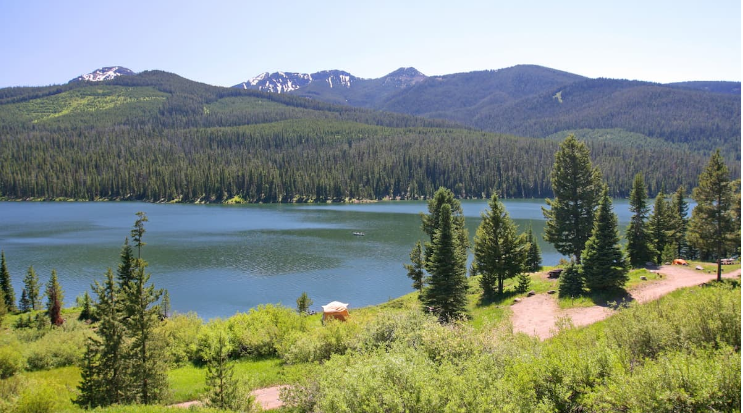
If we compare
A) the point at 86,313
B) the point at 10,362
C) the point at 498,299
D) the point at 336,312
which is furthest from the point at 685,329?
the point at 86,313

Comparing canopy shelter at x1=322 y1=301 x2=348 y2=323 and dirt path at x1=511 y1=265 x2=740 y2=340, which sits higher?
dirt path at x1=511 y1=265 x2=740 y2=340

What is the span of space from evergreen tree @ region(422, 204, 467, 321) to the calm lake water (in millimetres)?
16327

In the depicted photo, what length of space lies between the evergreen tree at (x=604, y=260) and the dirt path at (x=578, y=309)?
A: 54.8 inches

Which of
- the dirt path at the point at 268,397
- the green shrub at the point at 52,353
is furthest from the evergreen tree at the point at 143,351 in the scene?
the green shrub at the point at 52,353

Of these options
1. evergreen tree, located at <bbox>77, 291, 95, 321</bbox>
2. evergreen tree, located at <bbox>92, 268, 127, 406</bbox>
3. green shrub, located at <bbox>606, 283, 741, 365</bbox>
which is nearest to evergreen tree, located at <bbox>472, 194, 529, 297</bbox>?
green shrub, located at <bbox>606, 283, 741, 365</bbox>

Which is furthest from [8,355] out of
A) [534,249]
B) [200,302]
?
[534,249]

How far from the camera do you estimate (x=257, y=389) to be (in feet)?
67.4

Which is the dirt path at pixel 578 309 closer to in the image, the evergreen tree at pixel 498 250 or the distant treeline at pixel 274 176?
the evergreen tree at pixel 498 250

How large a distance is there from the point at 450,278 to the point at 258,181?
147453 millimetres

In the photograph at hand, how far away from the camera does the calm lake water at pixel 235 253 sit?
161 feet

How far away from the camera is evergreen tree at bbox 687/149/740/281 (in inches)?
1119

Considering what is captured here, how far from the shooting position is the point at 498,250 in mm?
34062

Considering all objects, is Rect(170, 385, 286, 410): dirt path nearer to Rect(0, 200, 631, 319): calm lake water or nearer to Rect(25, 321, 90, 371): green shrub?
Rect(25, 321, 90, 371): green shrub

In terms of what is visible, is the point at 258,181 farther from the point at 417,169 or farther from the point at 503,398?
the point at 503,398
